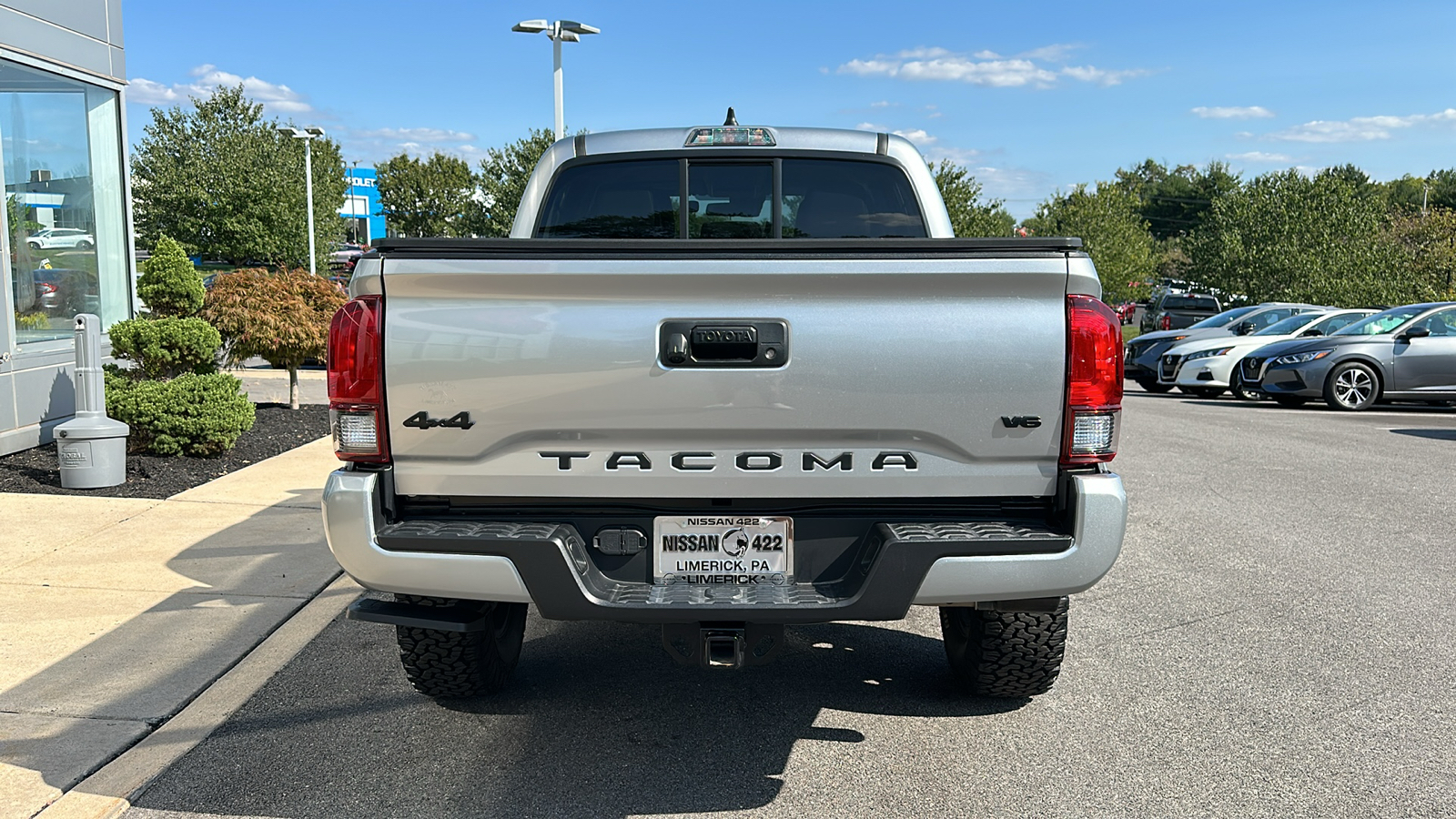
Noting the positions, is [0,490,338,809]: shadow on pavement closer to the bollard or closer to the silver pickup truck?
the bollard

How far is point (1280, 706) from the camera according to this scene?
14.1 feet

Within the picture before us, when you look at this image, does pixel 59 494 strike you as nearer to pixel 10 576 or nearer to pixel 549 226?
pixel 10 576

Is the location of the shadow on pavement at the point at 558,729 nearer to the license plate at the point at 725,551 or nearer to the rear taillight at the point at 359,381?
the license plate at the point at 725,551

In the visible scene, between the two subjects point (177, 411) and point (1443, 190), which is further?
point (1443, 190)

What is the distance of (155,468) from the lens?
883 cm

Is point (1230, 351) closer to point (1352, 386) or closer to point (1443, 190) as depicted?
point (1352, 386)

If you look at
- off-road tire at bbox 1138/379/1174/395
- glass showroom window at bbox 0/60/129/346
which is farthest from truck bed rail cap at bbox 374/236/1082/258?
off-road tire at bbox 1138/379/1174/395

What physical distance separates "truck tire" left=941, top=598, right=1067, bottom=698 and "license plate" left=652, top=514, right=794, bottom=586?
893mm

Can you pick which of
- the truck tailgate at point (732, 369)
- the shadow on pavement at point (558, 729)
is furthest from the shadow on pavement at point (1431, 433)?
the truck tailgate at point (732, 369)

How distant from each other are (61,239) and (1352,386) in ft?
51.9

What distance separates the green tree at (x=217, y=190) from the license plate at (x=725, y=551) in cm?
3519

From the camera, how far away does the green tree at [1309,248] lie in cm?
3453

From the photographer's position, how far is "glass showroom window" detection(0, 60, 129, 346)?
9.54 metres

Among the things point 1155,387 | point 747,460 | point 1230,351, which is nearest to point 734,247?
point 747,460
